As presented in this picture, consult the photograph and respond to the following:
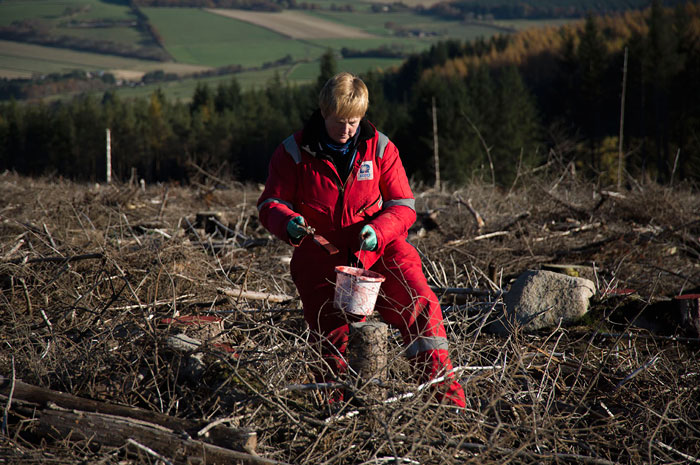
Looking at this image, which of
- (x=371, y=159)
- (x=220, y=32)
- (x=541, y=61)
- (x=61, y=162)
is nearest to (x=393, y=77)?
(x=541, y=61)

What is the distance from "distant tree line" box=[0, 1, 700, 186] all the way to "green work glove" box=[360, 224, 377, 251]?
70.1ft

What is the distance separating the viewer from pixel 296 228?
302 cm

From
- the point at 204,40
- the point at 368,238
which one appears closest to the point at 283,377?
the point at 368,238

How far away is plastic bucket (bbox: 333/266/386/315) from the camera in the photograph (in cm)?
295

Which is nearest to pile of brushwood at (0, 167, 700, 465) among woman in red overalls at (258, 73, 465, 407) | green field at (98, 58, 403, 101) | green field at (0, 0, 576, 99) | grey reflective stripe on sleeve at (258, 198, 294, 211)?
woman in red overalls at (258, 73, 465, 407)

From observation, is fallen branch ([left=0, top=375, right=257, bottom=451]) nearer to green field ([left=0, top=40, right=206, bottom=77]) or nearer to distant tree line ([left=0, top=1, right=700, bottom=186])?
distant tree line ([left=0, top=1, right=700, bottom=186])

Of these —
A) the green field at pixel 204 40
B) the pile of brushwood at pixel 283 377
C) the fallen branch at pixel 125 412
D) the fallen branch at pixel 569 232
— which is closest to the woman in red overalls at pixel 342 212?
the pile of brushwood at pixel 283 377

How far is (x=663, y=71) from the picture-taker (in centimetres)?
3962

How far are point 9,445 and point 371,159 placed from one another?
212cm

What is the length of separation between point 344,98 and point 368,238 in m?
0.71

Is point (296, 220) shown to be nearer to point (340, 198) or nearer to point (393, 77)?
point (340, 198)

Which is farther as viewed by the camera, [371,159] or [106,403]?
[371,159]

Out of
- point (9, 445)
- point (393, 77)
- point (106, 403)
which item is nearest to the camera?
point (9, 445)

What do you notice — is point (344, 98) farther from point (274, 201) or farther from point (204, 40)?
point (204, 40)
